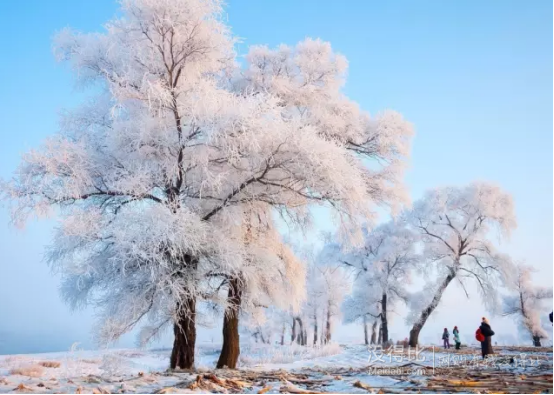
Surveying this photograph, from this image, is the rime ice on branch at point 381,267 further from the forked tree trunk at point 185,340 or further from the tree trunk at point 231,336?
the forked tree trunk at point 185,340

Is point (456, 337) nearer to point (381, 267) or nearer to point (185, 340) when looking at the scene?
point (381, 267)

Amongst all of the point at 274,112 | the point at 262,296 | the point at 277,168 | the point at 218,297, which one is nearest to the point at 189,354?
the point at 218,297

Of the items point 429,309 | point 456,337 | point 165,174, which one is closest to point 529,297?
point 456,337

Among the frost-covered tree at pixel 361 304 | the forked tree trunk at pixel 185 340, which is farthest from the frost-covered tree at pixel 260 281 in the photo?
the frost-covered tree at pixel 361 304

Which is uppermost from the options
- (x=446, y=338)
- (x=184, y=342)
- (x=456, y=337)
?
(x=184, y=342)

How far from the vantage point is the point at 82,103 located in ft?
39.6

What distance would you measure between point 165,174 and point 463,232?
18638mm

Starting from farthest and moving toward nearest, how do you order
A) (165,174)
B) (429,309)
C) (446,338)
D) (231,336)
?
(446,338), (429,309), (231,336), (165,174)

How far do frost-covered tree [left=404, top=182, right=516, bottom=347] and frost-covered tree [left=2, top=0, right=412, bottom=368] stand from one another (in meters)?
15.1

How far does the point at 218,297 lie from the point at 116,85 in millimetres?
5238

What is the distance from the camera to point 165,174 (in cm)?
1057

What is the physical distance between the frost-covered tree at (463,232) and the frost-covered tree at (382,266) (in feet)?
14.0

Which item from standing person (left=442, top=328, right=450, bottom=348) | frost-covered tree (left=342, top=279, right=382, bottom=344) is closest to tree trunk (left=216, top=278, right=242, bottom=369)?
standing person (left=442, top=328, right=450, bottom=348)

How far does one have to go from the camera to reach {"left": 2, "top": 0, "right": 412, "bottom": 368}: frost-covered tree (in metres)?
9.34
